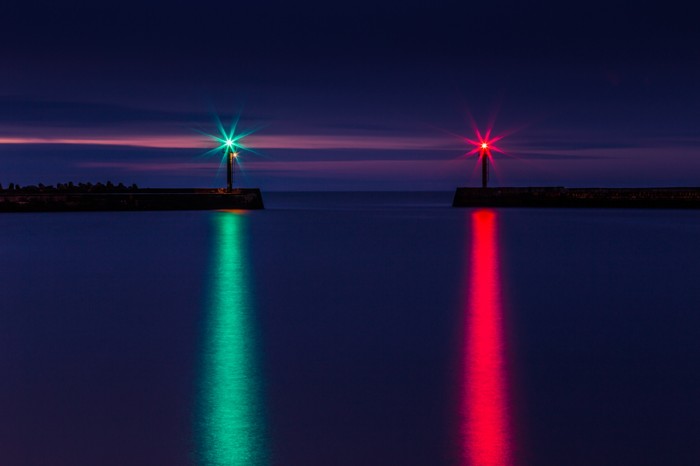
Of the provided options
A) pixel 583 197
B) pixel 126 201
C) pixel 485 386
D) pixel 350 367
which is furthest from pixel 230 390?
pixel 583 197

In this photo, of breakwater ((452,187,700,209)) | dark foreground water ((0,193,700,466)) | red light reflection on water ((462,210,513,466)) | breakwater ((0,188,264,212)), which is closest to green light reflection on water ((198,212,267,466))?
dark foreground water ((0,193,700,466))

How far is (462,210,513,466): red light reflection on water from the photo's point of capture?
5.38 m

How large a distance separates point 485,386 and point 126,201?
4931cm

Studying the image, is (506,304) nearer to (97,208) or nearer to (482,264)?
(482,264)

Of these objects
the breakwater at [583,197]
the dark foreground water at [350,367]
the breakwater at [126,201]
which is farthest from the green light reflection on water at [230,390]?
the breakwater at [583,197]

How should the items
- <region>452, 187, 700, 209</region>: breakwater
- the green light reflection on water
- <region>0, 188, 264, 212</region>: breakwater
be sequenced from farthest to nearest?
<region>452, 187, 700, 209</region>: breakwater → <region>0, 188, 264, 212</region>: breakwater → the green light reflection on water

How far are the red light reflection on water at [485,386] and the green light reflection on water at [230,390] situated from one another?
53.8 inches

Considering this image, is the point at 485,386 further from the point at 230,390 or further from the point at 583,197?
the point at 583,197

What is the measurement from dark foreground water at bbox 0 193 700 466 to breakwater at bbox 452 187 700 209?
140 feet

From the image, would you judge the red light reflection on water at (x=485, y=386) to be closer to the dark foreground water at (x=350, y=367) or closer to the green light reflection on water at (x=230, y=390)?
the dark foreground water at (x=350, y=367)

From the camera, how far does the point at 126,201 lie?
5394 centimetres

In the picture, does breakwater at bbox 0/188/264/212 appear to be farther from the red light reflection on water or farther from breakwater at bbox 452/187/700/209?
the red light reflection on water

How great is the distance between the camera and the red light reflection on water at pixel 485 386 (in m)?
5.38

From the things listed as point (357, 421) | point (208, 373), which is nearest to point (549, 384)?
point (357, 421)
